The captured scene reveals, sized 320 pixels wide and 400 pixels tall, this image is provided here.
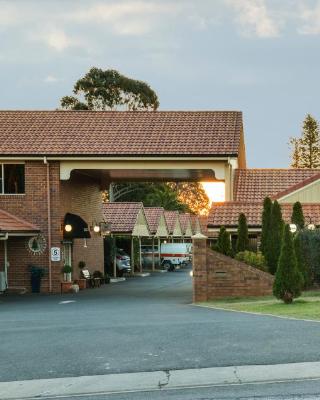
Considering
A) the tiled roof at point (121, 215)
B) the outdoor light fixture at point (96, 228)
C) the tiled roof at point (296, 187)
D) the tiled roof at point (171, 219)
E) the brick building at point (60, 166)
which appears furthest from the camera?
the tiled roof at point (171, 219)

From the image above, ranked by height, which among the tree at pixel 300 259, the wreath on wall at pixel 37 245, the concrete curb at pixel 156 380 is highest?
the wreath on wall at pixel 37 245

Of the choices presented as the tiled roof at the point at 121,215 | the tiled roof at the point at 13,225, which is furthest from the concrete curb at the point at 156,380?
the tiled roof at the point at 121,215

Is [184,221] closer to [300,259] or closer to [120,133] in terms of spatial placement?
[120,133]

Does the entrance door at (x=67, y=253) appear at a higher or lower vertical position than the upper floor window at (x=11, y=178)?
lower

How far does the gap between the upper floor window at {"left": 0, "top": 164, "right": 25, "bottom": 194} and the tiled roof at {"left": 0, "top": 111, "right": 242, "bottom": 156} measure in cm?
86

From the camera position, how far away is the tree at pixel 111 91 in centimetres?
7956

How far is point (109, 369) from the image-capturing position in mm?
12508

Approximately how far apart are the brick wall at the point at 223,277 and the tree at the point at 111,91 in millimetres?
53036

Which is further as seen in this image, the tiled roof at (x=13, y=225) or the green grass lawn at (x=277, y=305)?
the tiled roof at (x=13, y=225)

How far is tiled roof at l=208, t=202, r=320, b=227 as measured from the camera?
3528 cm

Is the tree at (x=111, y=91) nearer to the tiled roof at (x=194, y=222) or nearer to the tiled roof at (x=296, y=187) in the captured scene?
the tiled roof at (x=194, y=222)

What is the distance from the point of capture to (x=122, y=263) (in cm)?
5538

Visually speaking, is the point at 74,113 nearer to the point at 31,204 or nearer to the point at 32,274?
the point at 31,204

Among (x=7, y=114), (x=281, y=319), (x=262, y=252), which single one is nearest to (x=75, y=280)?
(x=7, y=114)
